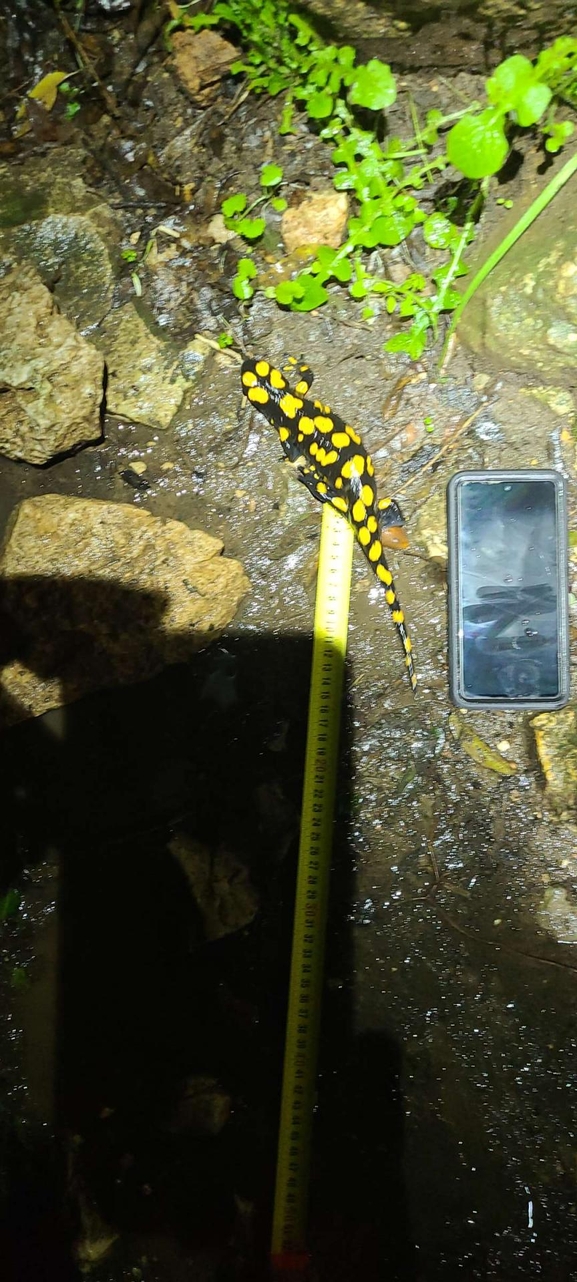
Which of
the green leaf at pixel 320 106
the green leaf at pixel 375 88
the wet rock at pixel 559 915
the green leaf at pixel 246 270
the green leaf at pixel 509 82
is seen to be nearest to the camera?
the green leaf at pixel 509 82

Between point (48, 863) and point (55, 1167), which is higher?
point (48, 863)

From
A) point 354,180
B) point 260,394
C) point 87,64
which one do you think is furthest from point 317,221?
point 87,64

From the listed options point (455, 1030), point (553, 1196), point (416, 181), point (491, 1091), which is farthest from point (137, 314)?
point (553, 1196)

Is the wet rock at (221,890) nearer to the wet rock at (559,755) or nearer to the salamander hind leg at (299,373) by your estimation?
the wet rock at (559,755)

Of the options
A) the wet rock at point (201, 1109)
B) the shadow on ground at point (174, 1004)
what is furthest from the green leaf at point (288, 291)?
the wet rock at point (201, 1109)

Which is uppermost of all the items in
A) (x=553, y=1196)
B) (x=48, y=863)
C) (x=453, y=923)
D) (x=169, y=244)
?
(x=169, y=244)

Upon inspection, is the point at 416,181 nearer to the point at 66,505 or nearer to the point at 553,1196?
the point at 66,505
